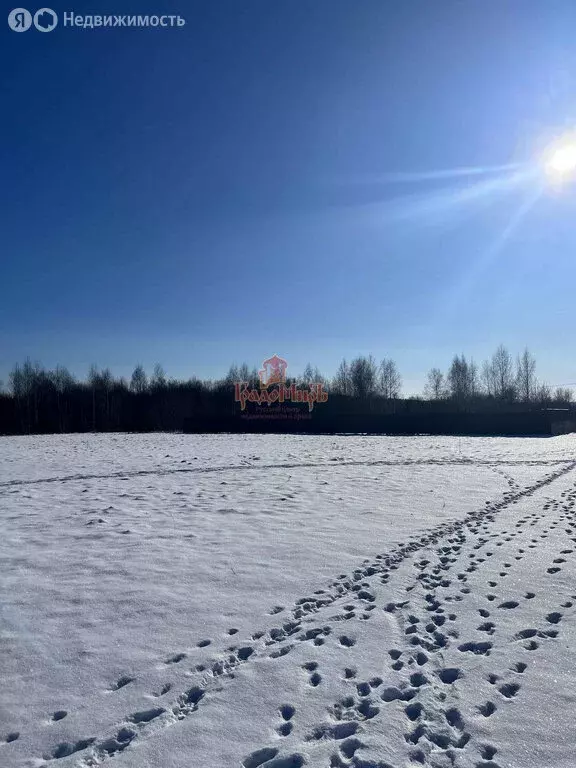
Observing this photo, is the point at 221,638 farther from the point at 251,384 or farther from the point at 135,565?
the point at 251,384

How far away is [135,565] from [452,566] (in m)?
4.17

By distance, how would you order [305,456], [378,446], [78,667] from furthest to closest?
[378,446] < [305,456] < [78,667]

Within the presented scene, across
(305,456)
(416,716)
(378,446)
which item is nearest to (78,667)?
(416,716)

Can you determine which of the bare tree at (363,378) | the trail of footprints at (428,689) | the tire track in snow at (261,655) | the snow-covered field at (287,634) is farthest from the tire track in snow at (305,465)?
the bare tree at (363,378)

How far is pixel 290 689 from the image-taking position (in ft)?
12.9

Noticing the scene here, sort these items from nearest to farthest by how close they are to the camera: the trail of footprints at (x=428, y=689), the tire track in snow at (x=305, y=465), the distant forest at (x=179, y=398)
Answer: the trail of footprints at (x=428, y=689), the tire track in snow at (x=305, y=465), the distant forest at (x=179, y=398)

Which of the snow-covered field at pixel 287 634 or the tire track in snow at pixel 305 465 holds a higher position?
the tire track in snow at pixel 305 465

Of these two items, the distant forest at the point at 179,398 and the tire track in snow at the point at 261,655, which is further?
the distant forest at the point at 179,398

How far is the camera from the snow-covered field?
3336mm

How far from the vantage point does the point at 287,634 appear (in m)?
4.82

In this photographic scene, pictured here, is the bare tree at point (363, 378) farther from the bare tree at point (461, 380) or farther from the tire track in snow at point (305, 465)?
the tire track in snow at point (305, 465)

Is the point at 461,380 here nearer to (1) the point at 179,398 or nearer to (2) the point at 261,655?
(1) the point at 179,398

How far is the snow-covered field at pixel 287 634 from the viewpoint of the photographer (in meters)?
3.34

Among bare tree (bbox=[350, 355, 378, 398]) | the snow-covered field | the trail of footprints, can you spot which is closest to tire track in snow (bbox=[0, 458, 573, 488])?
the snow-covered field
